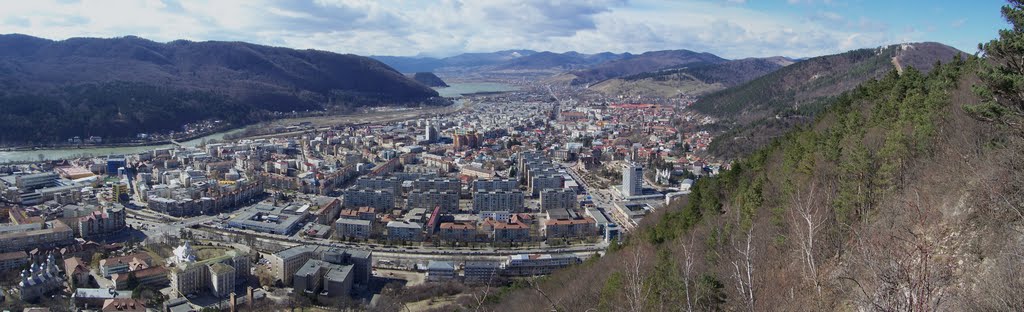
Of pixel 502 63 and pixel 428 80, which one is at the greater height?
pixel 502 63

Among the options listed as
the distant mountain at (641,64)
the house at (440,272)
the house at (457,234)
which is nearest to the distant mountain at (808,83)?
the house at (457,234)

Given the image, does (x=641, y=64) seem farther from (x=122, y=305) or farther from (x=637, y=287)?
(x=637, y=287)

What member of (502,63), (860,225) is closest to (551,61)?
(502,63)

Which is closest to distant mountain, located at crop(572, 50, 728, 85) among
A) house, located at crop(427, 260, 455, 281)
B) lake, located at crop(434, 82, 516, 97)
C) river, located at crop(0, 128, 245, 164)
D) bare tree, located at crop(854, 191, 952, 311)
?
lake, located at crop(434, 82, 516, 97)

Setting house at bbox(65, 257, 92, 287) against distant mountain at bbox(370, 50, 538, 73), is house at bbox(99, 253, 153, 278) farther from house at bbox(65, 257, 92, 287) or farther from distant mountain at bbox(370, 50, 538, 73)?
distant mountain at bbox(370, 50, 538, 73)

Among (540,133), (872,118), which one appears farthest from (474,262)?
(540,133)
